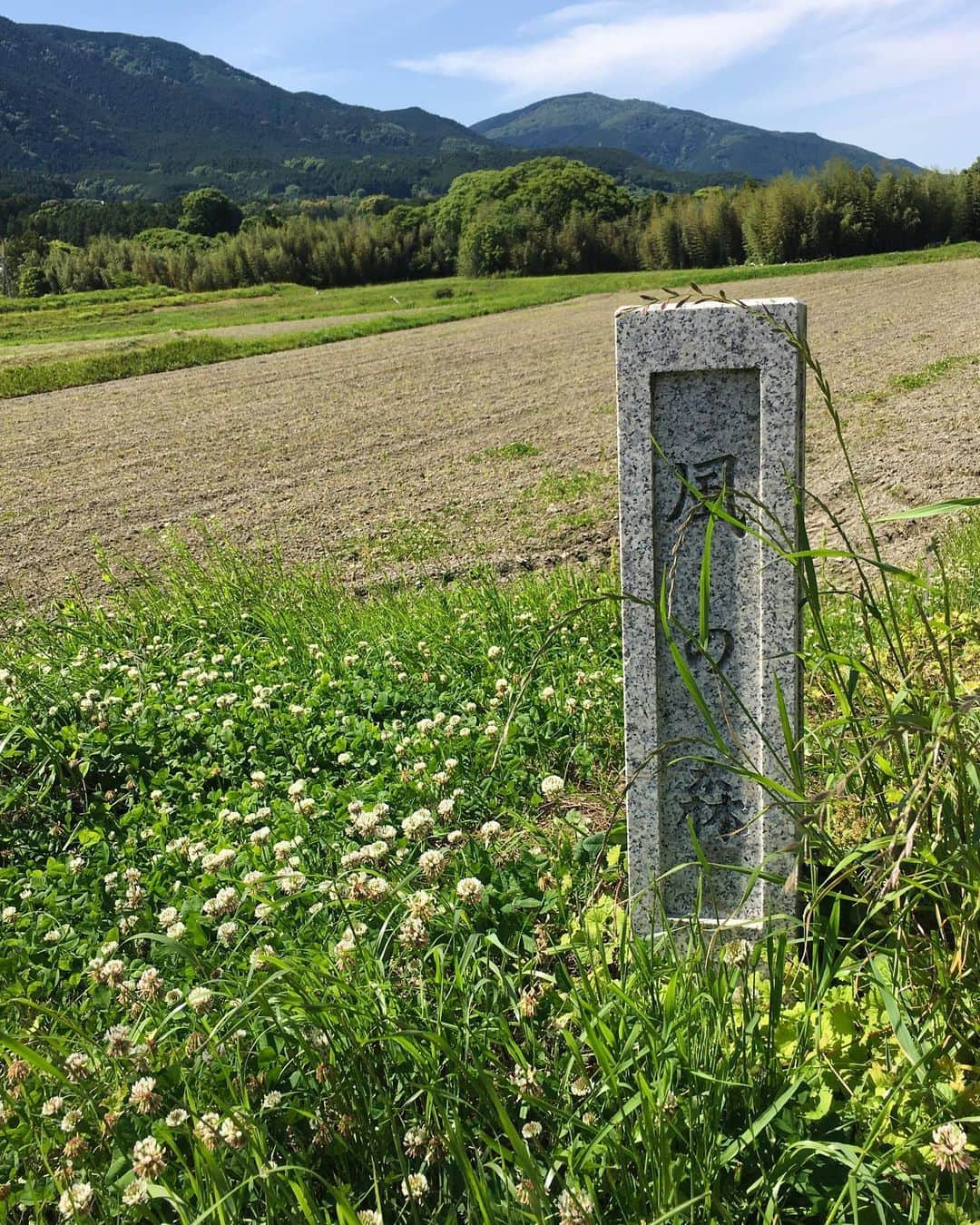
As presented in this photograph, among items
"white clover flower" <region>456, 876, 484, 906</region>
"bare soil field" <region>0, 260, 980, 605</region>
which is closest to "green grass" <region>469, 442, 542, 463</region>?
"bare soil field" <region>0, 260, 980, 605</region>

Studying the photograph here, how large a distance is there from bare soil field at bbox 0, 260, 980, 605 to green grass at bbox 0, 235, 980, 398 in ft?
7.31

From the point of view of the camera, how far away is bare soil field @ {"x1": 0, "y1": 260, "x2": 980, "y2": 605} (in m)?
9.20

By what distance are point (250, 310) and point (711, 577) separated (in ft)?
167

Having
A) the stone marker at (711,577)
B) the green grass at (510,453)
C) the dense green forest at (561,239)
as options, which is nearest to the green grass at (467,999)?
the stone marker at (711,577)

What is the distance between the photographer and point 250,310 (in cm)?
4934

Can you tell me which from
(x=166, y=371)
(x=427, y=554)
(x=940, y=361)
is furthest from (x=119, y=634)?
(x=166, y=371)

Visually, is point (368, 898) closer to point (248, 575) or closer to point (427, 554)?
point (248, 575)

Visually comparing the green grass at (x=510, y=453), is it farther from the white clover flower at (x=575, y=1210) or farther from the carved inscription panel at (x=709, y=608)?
the white clover flower at (x=575, y=1210)

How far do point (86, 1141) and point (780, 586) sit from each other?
6.77 feet

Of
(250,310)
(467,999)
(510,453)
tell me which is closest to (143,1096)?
(467,999)

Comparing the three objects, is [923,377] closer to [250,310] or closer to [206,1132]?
[206,1132]

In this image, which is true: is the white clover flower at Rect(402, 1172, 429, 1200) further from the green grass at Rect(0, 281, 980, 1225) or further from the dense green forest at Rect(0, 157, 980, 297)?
the dense green forest at Rect(0, 157, 980, 297)

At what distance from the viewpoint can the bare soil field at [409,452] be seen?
920cm

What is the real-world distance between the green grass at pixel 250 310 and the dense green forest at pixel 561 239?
Result: 8.06 m
